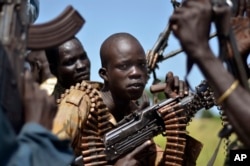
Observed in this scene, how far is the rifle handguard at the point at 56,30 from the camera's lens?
435cm

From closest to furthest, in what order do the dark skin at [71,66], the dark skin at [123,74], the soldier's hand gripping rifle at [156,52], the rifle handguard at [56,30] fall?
1. the rifle handguard at [56,30]
2. the dark skin at [123,74]
3. the dark skin at [71,66]
4. the soldier's hand gripping rifle at [156,52]

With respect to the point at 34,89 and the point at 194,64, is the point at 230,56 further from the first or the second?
the point at 34,89

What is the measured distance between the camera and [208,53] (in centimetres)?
392

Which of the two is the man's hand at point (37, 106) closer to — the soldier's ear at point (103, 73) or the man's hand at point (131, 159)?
the man's hand at point (131, 159)

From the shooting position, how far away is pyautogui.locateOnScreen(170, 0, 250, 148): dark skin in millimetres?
3893

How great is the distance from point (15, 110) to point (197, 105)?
3054 mm

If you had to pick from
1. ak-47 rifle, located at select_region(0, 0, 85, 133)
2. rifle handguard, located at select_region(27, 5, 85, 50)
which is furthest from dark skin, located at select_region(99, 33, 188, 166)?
ak-47 rifle, located at select_region(0, 0, 85, 133)

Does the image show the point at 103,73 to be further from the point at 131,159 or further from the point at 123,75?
the point at 131,159

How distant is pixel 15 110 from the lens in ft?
12.9

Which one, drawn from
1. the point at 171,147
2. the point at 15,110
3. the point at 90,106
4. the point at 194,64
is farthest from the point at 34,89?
the point at 171,147

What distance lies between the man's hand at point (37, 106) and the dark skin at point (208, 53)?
2.13 ft

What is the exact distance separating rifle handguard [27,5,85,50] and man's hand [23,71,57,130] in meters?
0.36

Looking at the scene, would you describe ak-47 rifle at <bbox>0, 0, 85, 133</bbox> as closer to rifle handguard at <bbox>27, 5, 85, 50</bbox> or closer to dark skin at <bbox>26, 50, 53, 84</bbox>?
rifle handguard at <bbox>27, 5, 85, 50</bbox>

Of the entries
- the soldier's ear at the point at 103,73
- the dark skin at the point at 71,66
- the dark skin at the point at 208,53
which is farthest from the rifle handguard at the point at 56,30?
the dark skin at the point at 71,66
